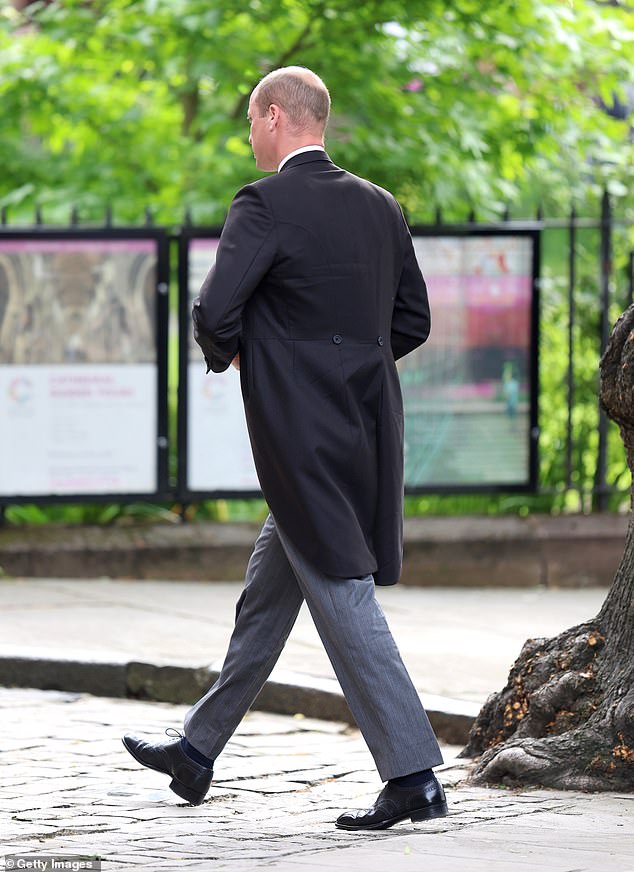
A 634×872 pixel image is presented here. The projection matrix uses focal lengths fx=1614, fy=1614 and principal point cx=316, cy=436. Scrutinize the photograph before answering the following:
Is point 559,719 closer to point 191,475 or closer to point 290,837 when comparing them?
point 290,837

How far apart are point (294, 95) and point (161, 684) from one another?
2.95 metres

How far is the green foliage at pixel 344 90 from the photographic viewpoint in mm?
9703

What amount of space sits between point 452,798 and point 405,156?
593 cm

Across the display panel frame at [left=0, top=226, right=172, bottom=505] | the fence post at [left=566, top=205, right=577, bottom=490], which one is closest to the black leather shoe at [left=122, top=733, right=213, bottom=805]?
the display panel frame at [left=0, top=226, right=172, bottom=505]

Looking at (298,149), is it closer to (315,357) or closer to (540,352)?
(315,357)

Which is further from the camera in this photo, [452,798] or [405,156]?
[405,156]

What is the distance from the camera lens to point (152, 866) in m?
3.58

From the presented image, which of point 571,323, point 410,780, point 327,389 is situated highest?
point 327,389

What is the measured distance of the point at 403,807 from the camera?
4020 mm

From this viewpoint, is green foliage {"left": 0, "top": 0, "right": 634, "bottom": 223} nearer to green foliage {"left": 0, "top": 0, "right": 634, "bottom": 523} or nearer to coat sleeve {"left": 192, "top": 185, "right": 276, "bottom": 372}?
green foliage {"left": 0, "top": 0, "right": 634, "bottom": 523}

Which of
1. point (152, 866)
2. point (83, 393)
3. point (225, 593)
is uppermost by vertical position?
Result: point (152, 866)

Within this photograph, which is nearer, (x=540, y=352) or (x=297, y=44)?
(x=540, y=352)

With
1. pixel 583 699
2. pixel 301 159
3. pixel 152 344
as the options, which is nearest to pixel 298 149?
pixel 301 159

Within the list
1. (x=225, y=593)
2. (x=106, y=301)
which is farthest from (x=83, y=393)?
(x=225, y=593)
